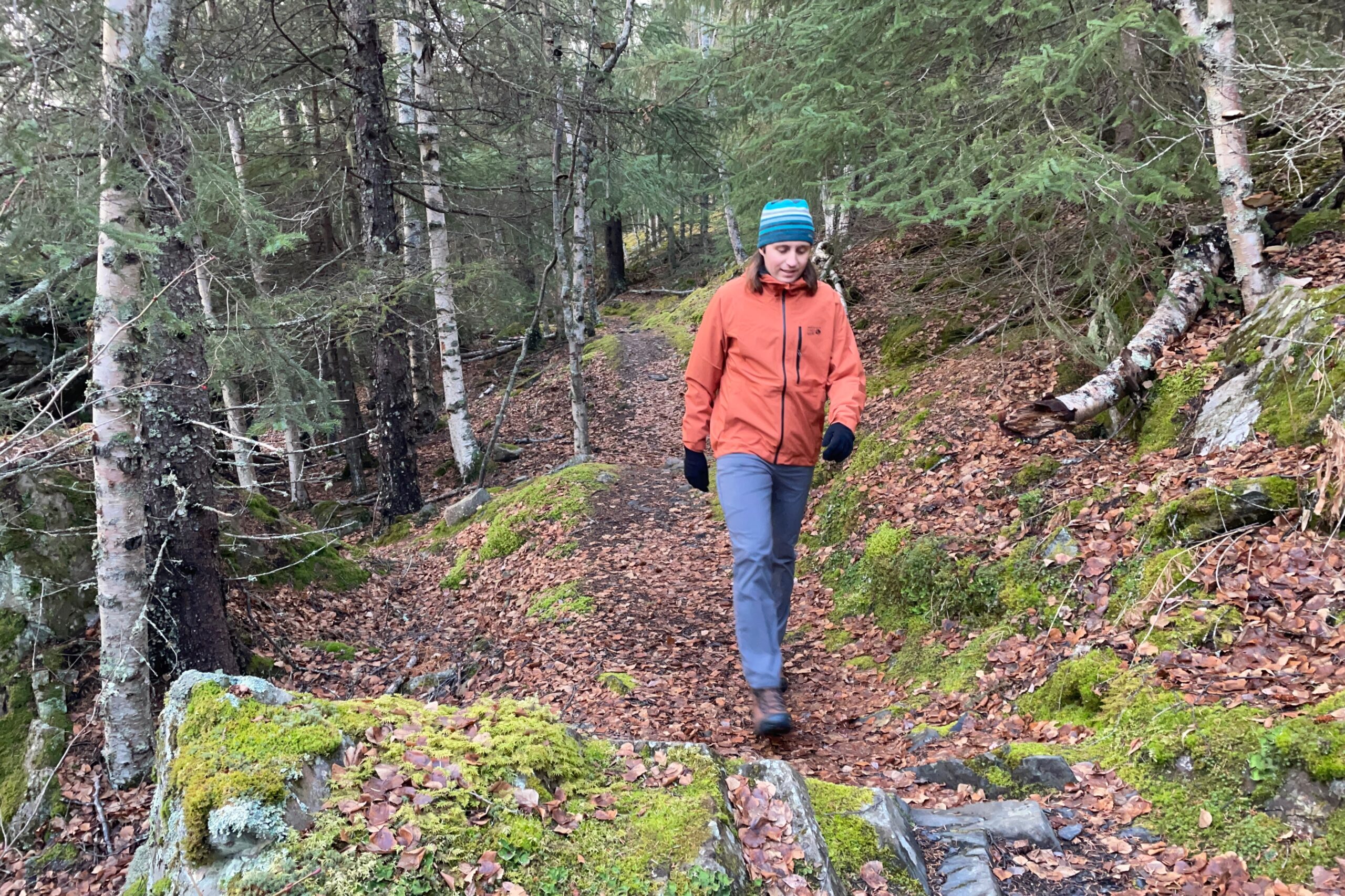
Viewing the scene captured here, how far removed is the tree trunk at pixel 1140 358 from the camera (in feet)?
17.5

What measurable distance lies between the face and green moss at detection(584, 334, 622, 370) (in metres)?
14.9

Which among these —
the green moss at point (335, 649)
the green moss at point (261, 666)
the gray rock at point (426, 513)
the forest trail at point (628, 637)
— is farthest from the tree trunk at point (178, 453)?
the gray rock at point (426, 513)

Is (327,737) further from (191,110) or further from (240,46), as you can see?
(240,46)

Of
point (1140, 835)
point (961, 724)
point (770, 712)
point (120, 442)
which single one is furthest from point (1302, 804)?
point (120, 442)

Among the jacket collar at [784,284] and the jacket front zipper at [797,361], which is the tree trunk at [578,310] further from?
the jacket front zipper at [797,361]

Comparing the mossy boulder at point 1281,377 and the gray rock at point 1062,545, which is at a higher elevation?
the mossy boulder at point 1281,377

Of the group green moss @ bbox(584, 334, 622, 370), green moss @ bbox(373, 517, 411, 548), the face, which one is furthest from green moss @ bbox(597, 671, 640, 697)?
green moss @ bbox(584, 334, 622, 370)

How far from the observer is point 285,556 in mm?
7555

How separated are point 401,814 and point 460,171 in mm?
12611

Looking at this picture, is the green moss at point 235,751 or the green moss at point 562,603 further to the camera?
the green moss at point 562,603

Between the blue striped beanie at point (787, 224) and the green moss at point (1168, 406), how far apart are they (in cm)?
306

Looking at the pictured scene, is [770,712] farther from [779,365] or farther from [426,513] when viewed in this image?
[426,513]

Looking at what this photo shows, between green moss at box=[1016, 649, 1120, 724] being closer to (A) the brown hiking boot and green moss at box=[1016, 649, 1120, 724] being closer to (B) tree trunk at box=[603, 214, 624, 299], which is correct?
(A) the brown hiking boot

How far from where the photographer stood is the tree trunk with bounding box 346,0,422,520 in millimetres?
9594
